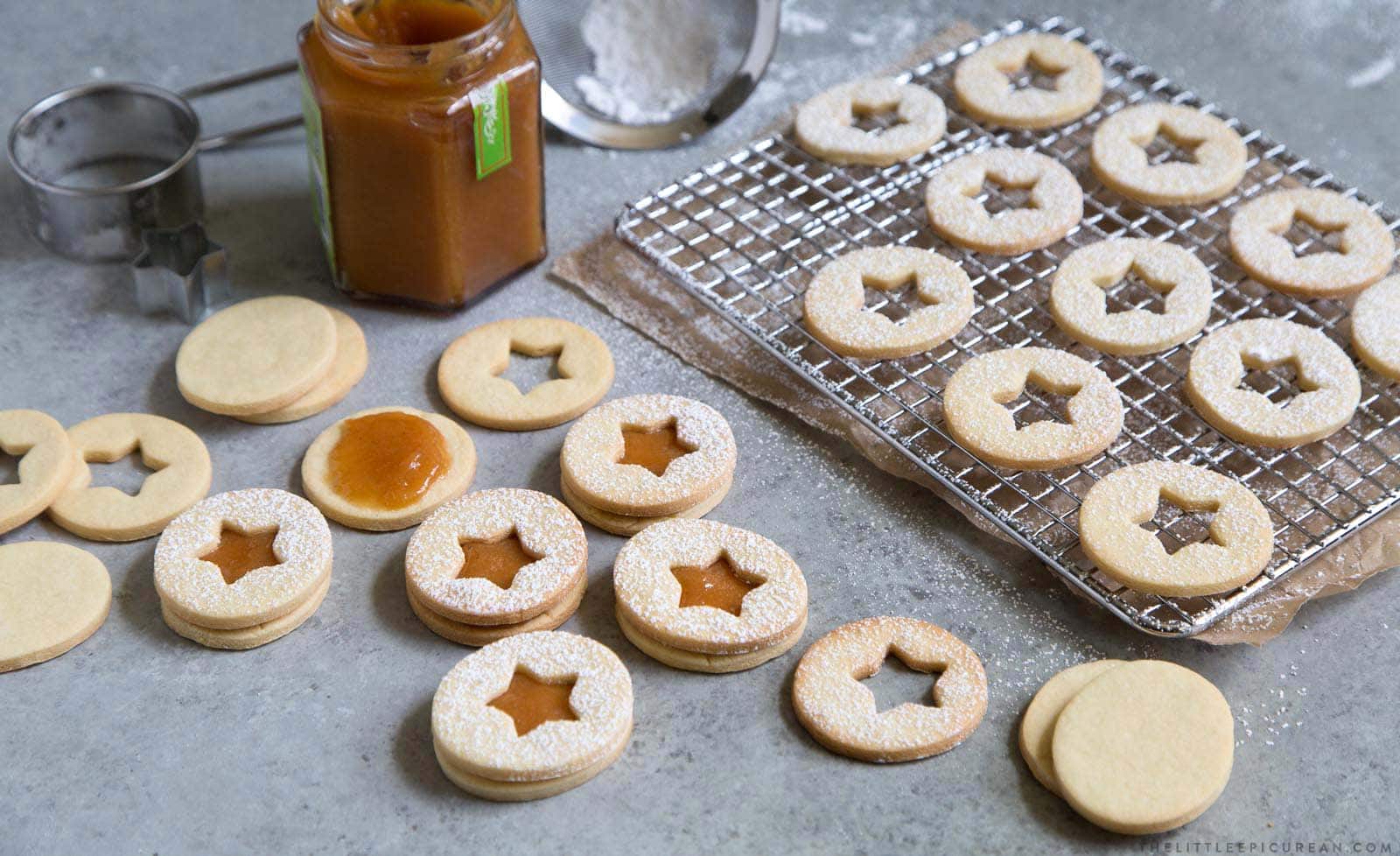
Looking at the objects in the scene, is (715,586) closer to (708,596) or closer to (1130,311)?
(708,596)

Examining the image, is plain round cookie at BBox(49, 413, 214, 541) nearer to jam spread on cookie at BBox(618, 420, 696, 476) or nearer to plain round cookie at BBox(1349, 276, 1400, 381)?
jam spread on cookie at BBox(618, 420, 696, 476)

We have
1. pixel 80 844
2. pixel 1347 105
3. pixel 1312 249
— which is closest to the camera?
pixel 80 844

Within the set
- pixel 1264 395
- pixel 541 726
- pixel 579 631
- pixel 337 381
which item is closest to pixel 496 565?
pixel 579 631

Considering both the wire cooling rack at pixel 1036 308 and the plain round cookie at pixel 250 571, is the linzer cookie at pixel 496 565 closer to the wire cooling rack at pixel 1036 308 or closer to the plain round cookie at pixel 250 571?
the plain round cookie at pixel 250 571

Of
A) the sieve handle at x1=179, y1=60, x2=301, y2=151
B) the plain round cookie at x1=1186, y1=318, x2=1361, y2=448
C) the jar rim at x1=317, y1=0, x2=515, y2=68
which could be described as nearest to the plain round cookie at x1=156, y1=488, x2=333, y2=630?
the jar rim at x1=317, y1=0, x2=515, y2=68

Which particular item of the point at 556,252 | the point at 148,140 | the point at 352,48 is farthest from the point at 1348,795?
the point at 148,140

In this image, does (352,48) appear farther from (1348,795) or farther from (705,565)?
(1348,795)
